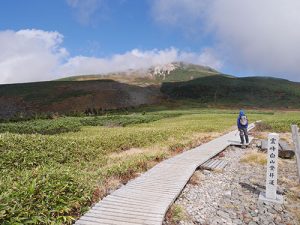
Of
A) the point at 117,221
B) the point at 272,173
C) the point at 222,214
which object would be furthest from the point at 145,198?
the point at 272,173

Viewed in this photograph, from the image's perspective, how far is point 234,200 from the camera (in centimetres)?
1061

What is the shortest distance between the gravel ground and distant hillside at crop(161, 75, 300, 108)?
80.2 metres

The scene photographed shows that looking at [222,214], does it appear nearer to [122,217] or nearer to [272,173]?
[272,173]

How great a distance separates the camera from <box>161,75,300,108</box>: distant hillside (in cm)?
9506

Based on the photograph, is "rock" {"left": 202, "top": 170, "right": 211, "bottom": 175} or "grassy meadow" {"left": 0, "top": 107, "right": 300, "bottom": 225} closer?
"grassy meadow" {"left": 0, "top": 107, "right": 300, "bottom": 225}

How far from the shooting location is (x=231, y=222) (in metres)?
8.78

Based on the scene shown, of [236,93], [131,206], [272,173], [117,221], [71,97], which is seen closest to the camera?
[117,221]

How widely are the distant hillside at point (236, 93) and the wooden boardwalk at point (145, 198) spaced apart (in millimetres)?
81932

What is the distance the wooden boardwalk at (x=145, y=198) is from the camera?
7.70 m

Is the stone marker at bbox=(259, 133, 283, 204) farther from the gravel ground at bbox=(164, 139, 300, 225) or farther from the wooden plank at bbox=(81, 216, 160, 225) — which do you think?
A: the wooden plank at bbox=(81, 216, 160, 225)

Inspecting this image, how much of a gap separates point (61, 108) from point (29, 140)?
7008 centimetres

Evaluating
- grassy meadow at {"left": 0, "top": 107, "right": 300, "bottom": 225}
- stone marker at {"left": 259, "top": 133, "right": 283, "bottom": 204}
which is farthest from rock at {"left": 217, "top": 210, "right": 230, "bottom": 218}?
grassy meadow at {"left": 0, "top": 107, "right": 300, "bottom": 225}

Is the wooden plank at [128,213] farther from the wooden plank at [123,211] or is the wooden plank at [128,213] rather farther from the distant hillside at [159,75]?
the distant hillside at [159,75]

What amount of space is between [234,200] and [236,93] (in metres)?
99.8
